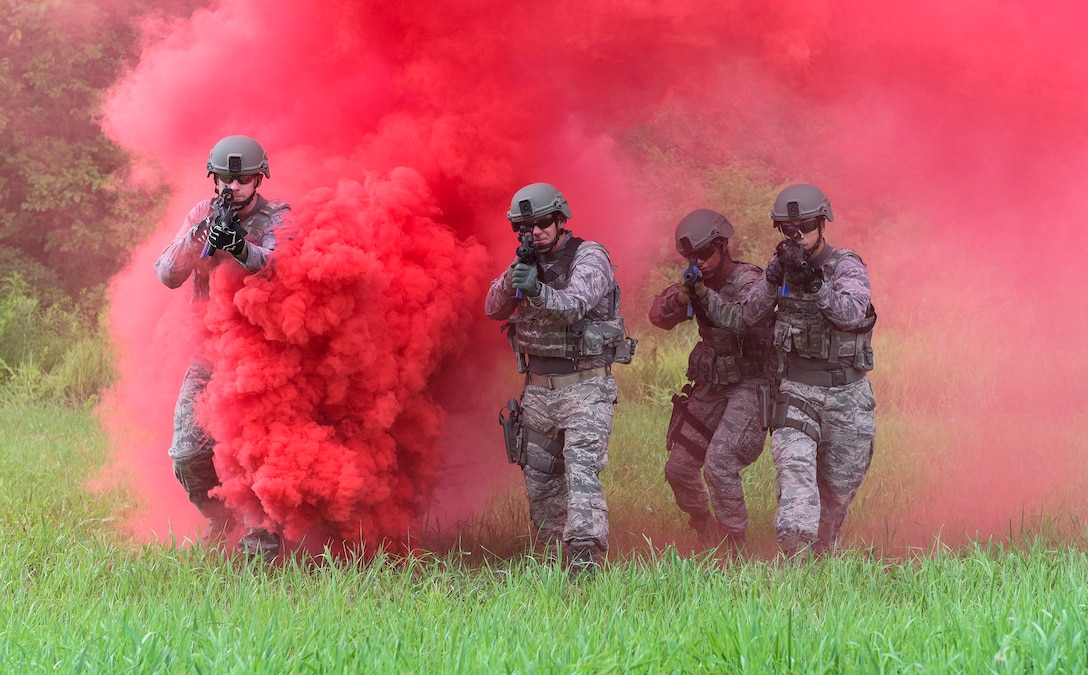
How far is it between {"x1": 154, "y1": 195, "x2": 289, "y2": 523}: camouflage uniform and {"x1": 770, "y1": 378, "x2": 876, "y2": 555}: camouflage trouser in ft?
10.4

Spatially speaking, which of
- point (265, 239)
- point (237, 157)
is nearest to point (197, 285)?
point (265, 239)

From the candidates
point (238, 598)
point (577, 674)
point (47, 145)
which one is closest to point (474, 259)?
point (238, 598)

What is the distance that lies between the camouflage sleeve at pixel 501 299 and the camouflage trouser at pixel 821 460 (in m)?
1.72

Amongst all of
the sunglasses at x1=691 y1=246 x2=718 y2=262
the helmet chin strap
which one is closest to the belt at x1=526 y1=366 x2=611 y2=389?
the helmet chin strap

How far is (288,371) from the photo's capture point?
20.2 feet

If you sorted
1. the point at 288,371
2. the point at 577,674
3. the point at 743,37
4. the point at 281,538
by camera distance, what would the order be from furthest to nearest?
the point at 743,37
the point at 281,538
the point at 288,371
the point at 577,674

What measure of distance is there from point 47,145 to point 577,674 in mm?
12899

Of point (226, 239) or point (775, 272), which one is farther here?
point (775, 272)

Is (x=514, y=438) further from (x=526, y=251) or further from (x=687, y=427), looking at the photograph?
(x=687, y=427)

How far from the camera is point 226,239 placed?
5871 millimetres

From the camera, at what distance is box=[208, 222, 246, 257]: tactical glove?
5.86 metres

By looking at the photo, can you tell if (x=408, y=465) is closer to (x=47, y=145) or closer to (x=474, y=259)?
(x=474, y=259)

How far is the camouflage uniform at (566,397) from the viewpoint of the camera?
250 inches

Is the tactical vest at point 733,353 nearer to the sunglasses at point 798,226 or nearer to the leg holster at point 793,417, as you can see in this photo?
the leg holster at point 793,417
